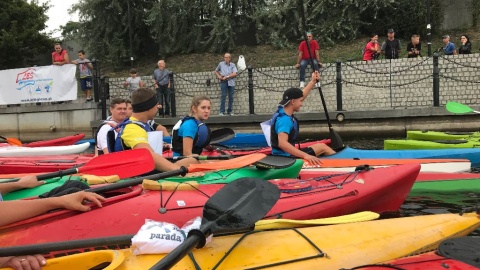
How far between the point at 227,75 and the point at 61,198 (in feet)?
34.0

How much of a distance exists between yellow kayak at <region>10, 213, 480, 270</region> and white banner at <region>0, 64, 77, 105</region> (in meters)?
11.7

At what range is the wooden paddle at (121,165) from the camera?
4.65 metres

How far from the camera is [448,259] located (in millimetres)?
2842

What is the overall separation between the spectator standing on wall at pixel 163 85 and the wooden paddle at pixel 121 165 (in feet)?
29.6

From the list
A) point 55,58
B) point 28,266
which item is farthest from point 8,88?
point 28,266

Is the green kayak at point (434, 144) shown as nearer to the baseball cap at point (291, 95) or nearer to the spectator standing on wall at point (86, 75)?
the baseball cap at point (291, 95)

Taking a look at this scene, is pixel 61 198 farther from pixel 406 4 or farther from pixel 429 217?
pixel 406 4

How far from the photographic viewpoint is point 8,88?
587 inches

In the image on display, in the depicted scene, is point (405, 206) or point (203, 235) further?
point (405, 206)

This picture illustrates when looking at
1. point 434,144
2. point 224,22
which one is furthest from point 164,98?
point 434,144

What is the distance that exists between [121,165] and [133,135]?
1.03 ft

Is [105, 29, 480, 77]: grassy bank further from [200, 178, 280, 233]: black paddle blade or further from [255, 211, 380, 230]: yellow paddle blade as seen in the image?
[200, 178, 280, 233]: black paddle blade

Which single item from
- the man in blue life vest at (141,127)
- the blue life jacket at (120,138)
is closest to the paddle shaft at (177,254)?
the man in blue life vest at (141,127)

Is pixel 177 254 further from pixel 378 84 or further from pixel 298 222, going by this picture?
pixel 378 84
